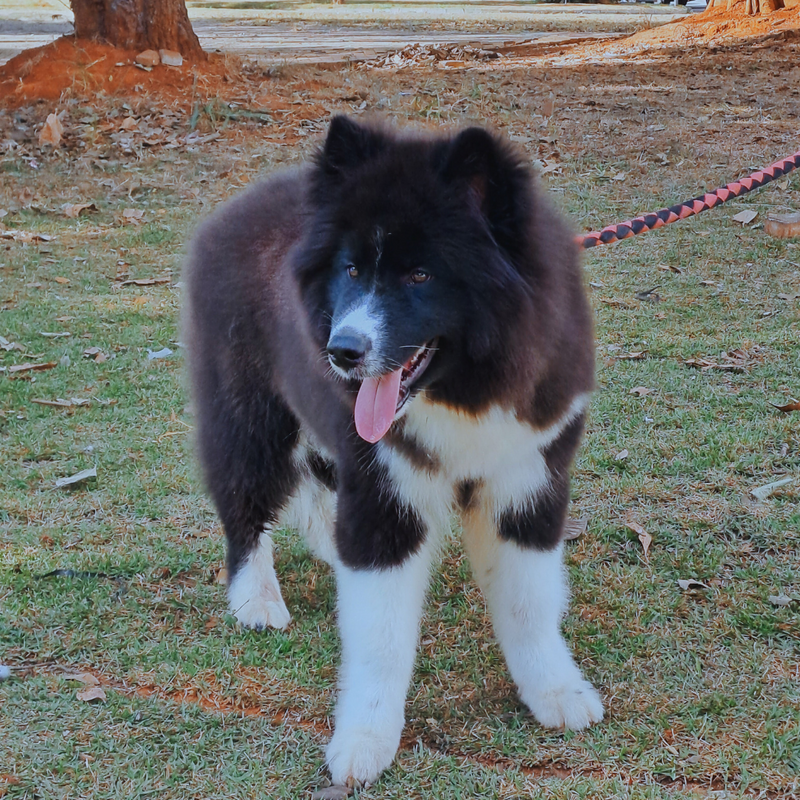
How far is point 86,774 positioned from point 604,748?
155cm

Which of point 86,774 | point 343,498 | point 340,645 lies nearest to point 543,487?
point 343,498

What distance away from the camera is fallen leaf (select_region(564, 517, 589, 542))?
409 centimetres

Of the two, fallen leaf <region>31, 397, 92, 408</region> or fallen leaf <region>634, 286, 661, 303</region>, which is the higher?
fallen leaf <region>31, 397, 92, 408</region>

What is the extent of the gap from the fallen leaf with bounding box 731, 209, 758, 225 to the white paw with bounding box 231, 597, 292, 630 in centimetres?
612

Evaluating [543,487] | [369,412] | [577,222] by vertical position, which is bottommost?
[577,222]

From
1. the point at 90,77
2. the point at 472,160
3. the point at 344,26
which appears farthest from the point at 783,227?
the point at 344,26

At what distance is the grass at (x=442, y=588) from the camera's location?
2.91 metres

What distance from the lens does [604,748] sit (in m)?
2.94

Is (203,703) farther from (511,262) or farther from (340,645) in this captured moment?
(511,262)

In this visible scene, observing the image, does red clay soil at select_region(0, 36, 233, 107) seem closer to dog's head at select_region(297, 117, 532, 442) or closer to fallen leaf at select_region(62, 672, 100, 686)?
fallen leaf at select_region(62, 672, 100, 686)

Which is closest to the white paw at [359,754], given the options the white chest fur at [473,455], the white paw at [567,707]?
the white paw at [567,707]

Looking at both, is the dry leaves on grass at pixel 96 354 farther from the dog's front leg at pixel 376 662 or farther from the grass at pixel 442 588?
the dog's front leg at pixel 376 662

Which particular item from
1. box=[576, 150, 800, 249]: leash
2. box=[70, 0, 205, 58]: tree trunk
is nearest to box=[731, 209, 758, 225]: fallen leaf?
box=[576, 150, 800, 249]: leash

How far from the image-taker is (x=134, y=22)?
38.3ft
